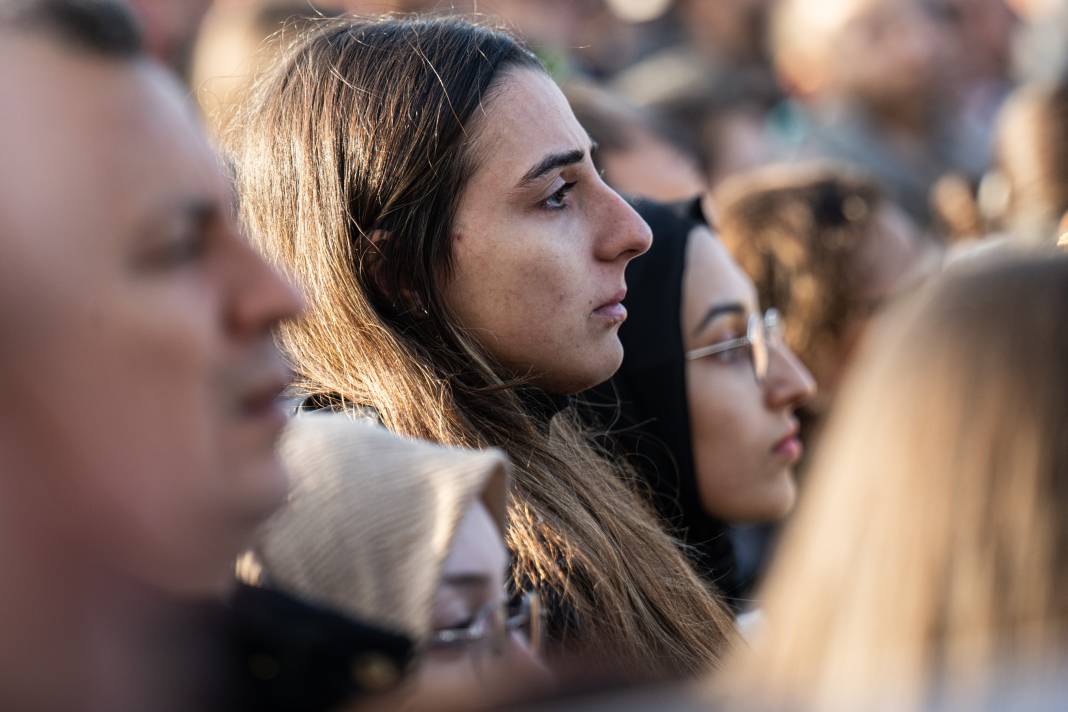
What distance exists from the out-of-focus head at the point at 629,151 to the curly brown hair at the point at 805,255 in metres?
0.20

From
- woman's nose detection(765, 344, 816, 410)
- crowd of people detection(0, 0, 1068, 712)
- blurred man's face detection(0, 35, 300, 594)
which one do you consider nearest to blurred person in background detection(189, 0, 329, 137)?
crowd of people detection(0, 0, 1068, 712)

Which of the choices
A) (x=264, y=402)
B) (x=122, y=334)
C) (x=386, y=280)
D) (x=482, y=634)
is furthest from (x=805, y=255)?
(x=122, y=334)

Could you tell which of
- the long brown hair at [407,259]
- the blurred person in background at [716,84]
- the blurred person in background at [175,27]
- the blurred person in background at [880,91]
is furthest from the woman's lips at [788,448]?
the blurred person in background at [175,27]

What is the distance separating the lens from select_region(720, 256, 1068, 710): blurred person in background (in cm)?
112

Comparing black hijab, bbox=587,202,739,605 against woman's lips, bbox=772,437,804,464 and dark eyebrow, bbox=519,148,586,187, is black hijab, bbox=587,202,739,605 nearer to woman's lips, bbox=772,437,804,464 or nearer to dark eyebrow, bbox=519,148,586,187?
woman's lips, bbox=772,437,804,464

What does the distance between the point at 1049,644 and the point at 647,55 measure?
593cm

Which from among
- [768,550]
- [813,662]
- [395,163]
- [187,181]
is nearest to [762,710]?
[813,662]

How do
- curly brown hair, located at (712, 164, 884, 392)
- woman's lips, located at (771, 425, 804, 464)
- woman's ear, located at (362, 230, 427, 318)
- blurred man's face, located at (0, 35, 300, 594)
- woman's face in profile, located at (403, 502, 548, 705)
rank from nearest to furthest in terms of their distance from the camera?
blurred man's face, located at (0, 35, 300, 594)
woman's face in profile, located at (403, 502, 548, 705)
woman's ear, located at (362, 230, 427, 318)
woman's lips, located at (771, 425, 804, 464)
curly brown hair, located at (712, 164, 884, 392)

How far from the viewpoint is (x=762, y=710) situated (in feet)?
3.60

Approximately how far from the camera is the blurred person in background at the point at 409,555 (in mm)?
1251

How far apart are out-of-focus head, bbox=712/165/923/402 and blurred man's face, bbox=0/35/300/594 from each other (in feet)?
8.79

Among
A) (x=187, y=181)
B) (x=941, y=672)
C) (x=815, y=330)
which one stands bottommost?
(x=815, y=330)

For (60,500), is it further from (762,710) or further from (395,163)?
(395,163)

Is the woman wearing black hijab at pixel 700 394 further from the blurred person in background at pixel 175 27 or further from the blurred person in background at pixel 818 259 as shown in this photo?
the blurred person in background at pixel 175 27
